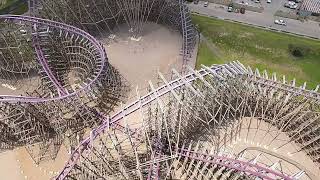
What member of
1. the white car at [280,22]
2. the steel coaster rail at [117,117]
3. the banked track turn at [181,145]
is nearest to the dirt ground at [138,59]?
the steel coaster rail at [117,117]

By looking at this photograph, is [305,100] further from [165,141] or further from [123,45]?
[123,45]

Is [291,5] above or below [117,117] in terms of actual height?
above

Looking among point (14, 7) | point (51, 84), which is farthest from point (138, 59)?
point (14, 7)

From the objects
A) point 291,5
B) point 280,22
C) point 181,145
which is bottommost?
point 181,145

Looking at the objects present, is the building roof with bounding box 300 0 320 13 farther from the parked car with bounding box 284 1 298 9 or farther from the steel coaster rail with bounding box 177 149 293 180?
the steel coaster rail with bounding box 177 149 293 180

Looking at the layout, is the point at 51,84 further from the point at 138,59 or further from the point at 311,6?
the point at 311,6

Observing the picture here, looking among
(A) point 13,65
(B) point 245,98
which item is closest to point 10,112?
(A) point 13,65
